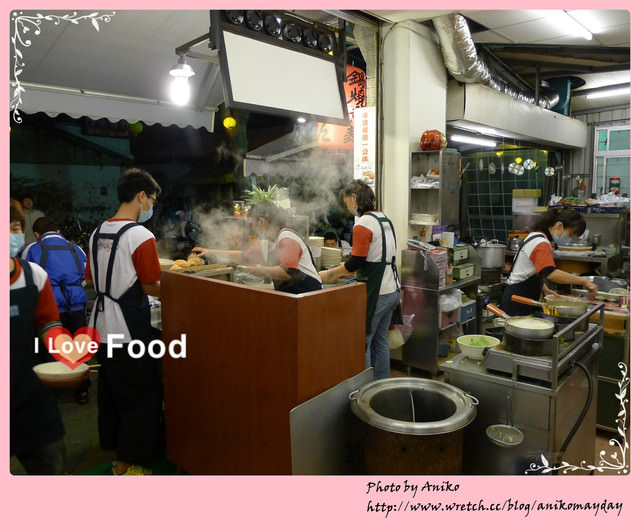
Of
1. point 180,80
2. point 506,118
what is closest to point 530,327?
point 180,80

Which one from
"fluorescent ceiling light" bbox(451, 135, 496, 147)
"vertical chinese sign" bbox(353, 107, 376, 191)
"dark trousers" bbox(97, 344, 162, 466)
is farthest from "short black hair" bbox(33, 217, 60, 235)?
"fluorescent ceiling light" bbox(451, 135, 496, 147)

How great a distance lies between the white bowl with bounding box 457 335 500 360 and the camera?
98.3 inches

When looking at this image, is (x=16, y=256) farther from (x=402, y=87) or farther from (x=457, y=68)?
(x=457, y=68)

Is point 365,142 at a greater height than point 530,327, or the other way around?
point 365,142

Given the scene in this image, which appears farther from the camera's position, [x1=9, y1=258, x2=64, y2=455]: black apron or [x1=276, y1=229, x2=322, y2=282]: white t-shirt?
[x1=276, y1=229, x2=322, y2=282]: white t-shirt

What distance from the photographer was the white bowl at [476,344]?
8.20 feet

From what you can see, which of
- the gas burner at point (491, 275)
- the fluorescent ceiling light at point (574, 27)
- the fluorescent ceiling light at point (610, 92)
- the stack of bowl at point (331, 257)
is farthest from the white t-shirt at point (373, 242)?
the fluorescent ceiling light at point (610, 92)

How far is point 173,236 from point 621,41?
5050 millimetres

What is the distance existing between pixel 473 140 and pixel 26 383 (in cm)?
654

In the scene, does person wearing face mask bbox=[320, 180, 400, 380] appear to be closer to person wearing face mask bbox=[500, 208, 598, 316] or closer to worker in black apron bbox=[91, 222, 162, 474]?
person wearing face mask bbox=[500, 208, 598, 316]

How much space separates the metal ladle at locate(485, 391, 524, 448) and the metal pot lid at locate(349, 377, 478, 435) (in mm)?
185

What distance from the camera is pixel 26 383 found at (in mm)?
1818

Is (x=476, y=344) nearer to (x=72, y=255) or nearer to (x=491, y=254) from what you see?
(x=72, y=255)

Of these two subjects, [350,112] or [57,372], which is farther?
[350,112]
